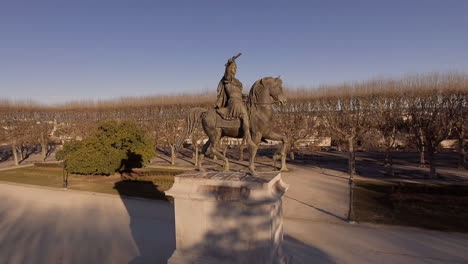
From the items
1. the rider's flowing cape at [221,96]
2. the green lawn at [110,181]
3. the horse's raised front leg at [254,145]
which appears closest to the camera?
the horse's raised front leg at [254,145]

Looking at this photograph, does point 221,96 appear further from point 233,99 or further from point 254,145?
point 254,145

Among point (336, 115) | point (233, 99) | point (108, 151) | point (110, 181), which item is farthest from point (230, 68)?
point (336, 115)

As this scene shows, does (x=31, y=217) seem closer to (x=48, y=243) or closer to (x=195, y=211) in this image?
(x=48, y=243)

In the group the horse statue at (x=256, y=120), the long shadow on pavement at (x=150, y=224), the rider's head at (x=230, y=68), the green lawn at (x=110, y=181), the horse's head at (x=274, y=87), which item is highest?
the rider's head at (x=230, y=68)

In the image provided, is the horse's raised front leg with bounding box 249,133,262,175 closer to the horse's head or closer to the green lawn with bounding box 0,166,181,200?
the horse's head

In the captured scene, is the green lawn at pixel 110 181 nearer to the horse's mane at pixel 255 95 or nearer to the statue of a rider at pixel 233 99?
the statue of a rider at pixel 233 99

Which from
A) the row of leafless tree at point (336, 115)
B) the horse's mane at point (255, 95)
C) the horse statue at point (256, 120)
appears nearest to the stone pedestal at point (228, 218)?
the horse statue at point (256, 120)

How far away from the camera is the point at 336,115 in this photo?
24.3 metres

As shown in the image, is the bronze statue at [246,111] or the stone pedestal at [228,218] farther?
the bronze statue at [246,111]

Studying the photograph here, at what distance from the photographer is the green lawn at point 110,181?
652 inches

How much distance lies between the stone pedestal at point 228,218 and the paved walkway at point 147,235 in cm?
209

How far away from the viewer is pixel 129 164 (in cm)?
2106

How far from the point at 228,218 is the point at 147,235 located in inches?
198

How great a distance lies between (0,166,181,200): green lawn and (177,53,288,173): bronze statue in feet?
27.4
